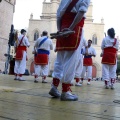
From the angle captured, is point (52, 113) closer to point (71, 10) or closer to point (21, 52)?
point (71, 10)

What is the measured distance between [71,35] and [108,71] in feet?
10.8

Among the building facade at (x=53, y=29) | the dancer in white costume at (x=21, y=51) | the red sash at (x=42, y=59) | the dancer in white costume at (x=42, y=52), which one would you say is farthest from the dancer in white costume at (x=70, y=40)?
the building facade at (x=53, y=29)

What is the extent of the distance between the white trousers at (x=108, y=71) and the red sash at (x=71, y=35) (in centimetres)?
307

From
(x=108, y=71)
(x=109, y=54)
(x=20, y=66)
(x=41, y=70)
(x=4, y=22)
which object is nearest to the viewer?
(x=109, y=54)

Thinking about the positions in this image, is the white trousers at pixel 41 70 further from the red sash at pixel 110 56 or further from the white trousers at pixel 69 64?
the white trousers at pixel 69 64

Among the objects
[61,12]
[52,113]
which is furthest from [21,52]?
[52,113]

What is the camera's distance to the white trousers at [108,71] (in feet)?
20.0

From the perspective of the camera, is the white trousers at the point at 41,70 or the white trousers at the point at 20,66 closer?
the white trousers at the point at 41,70

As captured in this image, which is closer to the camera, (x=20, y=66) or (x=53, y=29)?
(x=20, y=66)

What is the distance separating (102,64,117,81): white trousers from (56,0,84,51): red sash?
3070 mm

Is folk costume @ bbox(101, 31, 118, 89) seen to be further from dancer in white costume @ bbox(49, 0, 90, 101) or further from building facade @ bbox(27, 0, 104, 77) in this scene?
building facade @ bbox(27, 0, 104, 77)

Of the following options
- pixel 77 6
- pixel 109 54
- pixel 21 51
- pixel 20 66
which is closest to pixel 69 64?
pixel 77 6

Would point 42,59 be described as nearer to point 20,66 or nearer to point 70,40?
point 20,66

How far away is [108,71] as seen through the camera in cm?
620
